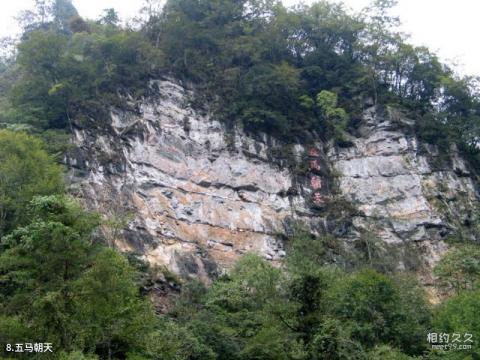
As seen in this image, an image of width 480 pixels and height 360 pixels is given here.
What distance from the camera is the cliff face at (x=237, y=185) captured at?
26938mm

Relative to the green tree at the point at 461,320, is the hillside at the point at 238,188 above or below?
above

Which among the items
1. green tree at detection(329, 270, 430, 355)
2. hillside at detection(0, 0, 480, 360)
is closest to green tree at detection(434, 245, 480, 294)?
hillside at detection(0, 0, 480, 360)

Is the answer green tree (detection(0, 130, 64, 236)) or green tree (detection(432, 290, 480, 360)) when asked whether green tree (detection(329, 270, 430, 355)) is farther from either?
green tree (detection(0, 130, 64, 236))

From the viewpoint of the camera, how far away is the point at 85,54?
3272 centimetres

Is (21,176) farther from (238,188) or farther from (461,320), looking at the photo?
(461,320)

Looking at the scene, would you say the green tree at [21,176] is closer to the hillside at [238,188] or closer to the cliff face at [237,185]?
the hillside at [238,188]

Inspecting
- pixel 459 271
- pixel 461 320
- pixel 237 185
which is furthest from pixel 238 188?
pixel 461 320

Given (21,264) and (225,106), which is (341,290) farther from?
(225,106)

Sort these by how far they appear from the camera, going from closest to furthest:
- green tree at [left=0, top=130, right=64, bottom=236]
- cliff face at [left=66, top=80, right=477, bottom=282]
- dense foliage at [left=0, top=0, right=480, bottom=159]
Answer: green tree at [left=0, top=130, right=64, bottom=236] < cliff face at [left=66, top=80, right=477, bottom=282] < dense foliage at [left=0, top=0, right=480, bottom=159]

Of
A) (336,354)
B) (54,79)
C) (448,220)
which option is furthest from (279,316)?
(54,79)

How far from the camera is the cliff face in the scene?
2694 centimetres

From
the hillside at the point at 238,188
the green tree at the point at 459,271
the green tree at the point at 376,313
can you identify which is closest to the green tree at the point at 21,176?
the hillside at the point at 238,188

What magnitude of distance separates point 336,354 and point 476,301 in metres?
6.50

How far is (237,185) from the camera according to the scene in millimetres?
30641
